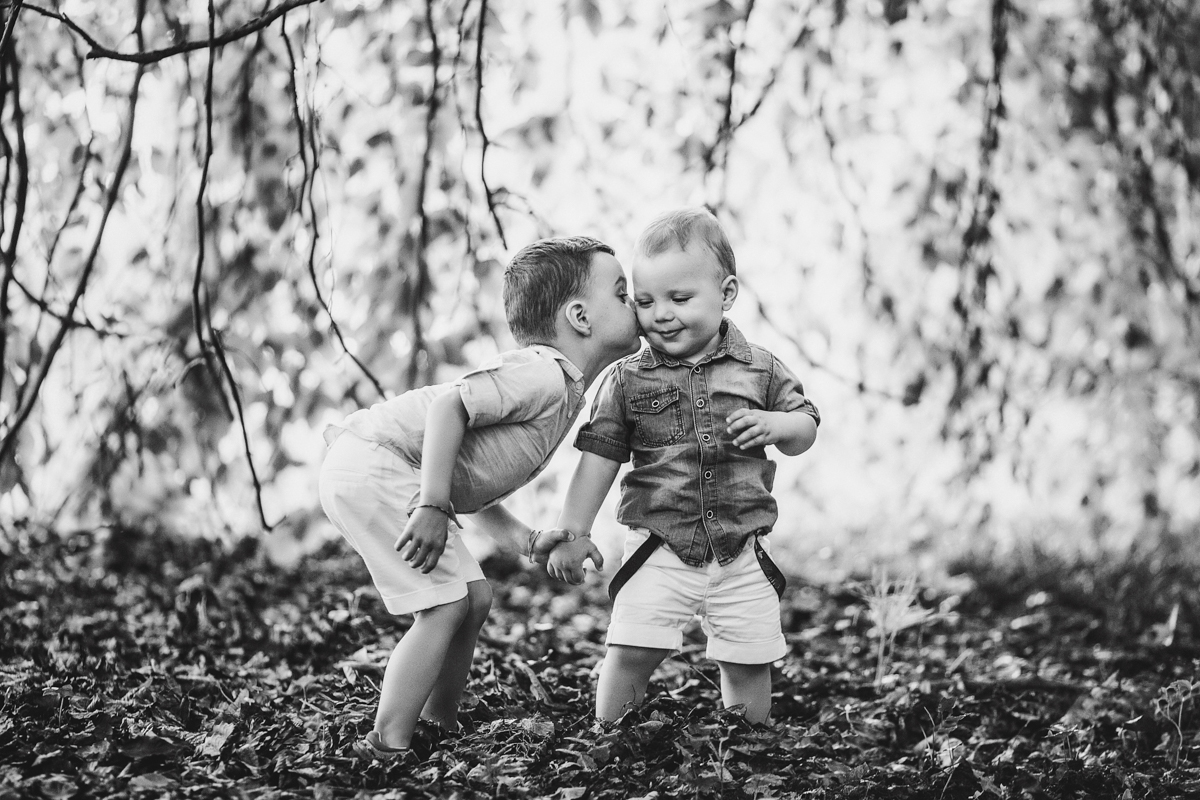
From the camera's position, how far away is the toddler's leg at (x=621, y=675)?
2031 millimetres

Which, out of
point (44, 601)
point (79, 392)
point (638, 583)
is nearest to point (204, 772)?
point (638, 583)

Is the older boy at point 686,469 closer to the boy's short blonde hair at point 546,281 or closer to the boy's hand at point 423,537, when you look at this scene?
the boy's short blonde hair at point 546,281

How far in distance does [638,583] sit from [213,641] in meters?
1.25

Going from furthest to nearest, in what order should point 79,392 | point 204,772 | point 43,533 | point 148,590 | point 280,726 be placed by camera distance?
point 43,533 < point 79,392 < point 148,590 < point 280,726 < point 204,772

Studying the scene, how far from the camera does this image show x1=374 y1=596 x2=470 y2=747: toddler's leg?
6.02 ft

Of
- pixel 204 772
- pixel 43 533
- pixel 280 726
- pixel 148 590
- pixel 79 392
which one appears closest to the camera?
pixel 204 772

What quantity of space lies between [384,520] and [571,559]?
34 centimetres

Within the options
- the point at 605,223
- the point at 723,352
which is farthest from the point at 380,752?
the point at 605,223

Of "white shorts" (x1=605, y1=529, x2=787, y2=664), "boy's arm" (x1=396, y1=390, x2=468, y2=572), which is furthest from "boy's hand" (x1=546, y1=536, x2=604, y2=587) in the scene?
"boy's arm" (x1=396, y1=390, x2=468, y2=572)

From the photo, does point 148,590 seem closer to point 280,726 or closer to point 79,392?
point 79,392

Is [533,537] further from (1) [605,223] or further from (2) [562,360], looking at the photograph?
(1) [605,223]

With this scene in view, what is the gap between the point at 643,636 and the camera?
6.61ft

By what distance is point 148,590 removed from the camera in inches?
125

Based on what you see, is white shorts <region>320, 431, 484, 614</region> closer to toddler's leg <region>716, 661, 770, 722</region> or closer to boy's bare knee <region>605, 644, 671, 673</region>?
boy's bare knee <region>605, 644, 671, 673</region>
